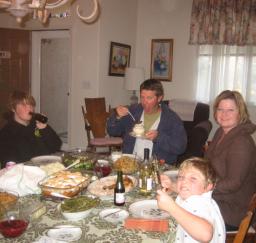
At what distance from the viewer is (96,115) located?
5051 mm

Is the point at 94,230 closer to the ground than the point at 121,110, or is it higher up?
closer to the ground

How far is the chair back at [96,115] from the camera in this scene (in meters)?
4.99

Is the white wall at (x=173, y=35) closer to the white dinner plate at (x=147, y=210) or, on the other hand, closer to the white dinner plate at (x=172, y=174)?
the white dinner plate at (x=172, y=174)

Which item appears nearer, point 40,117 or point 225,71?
point 40,117

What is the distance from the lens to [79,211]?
4.76 feet

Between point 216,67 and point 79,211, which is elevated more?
point 216,67

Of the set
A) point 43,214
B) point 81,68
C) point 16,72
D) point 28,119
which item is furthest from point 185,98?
point 43,214

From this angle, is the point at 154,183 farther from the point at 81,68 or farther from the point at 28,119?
the point at 81,68

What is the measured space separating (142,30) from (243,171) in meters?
4.44

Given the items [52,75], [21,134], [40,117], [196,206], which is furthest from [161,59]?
[196,206]

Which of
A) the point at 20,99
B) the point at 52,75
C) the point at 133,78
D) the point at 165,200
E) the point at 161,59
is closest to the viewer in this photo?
the point at 165,200

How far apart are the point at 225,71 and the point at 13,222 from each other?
14.5 feet

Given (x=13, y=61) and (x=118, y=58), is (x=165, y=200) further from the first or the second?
(x=13, y=61)

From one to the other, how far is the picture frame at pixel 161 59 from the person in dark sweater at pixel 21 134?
3.40 m
